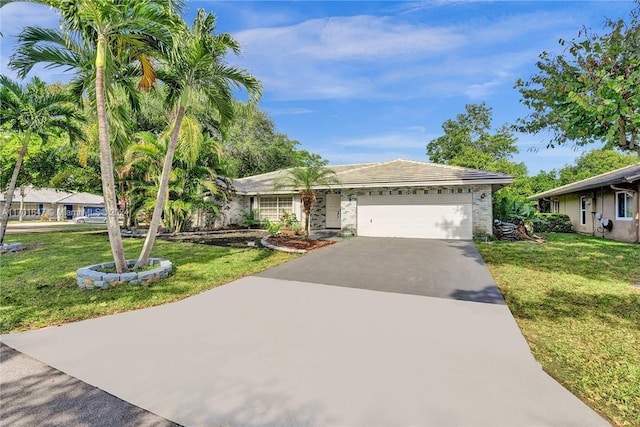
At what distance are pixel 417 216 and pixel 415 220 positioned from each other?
0.22 metres

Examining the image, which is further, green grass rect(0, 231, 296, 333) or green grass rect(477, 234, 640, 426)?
green grass rect(0, 231, 296, 333)

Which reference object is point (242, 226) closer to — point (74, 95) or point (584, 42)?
point (74, 95)

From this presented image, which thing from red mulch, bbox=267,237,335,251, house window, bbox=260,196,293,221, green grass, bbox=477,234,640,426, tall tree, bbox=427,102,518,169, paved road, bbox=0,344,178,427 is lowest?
paved road, bbox=0,344,178,427

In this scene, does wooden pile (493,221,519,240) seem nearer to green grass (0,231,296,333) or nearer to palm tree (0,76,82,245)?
green grass (0,231,296,333)

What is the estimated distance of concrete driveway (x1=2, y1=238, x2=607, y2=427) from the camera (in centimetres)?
253

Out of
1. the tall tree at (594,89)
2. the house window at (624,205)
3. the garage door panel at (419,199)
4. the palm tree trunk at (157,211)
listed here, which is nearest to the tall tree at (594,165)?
the house window at (624,205)

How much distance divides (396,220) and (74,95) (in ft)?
42.6

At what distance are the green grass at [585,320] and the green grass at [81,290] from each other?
574cm

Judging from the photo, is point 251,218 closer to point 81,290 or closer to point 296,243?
point 296,243

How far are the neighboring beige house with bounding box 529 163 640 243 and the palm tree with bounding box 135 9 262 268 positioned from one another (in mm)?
14586

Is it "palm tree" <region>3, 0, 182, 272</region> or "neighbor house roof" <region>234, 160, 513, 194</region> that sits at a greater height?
"palm tree" <region>3, 0, 182, 272</region>

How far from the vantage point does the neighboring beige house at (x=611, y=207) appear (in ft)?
41.8

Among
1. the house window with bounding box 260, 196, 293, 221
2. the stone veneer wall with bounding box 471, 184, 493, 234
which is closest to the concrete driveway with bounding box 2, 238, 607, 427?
the stone veneer wall with bounding box 471, 184, 493, 234

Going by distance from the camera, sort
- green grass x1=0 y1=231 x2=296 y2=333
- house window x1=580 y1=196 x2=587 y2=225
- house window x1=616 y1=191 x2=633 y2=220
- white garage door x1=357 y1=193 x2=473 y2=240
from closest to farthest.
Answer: green grass x1=0 y1=231 x2=296 y2=333
house window x1=616 y1=191 x2=633 y2=220
white garage door x1=357 y1=193 x2=473 y2=240
house window x1=580 y1=196 x2=587 y2=225
